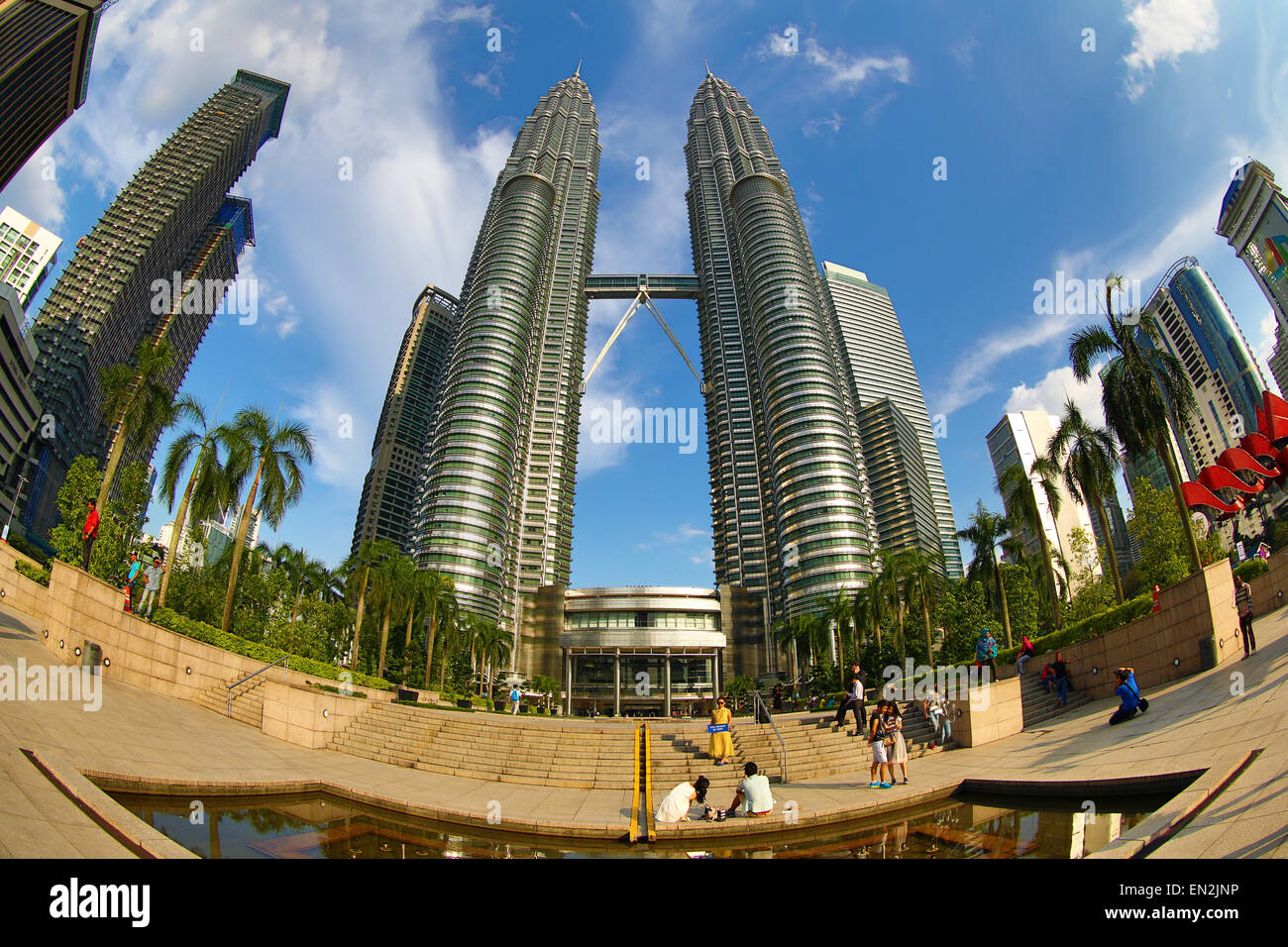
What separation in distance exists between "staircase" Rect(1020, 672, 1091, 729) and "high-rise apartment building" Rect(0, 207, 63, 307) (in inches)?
8788

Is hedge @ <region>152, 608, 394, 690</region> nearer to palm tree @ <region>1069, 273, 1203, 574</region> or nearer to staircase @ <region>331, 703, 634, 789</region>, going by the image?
staircase @ <region>331, 703, 634, 789</region>

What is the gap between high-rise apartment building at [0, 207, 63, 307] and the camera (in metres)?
149

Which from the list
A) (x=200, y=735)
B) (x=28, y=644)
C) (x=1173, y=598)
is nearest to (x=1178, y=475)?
(x=1173, y=598)

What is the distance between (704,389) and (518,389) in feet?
193

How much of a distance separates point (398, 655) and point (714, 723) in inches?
2114

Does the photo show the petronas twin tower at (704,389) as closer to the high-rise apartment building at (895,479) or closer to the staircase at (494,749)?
the high-rise apartment building at (895,479)

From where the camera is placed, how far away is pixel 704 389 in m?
160

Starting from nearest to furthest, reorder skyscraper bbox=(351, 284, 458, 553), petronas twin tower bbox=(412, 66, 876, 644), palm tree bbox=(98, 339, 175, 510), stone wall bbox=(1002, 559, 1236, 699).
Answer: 1. stone wall bbox=(1002, 559, 1236, 699)
2. palm tree bbox=(98, 339, 175, 510)
3. petronas twin tower bbox=(412, 66, 876, 644)
4. skyscraper bbox=(351, 284, 458, 553)

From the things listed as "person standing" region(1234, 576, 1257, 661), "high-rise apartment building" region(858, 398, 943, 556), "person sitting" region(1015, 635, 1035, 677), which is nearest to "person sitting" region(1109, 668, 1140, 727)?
"person standing" region(1234, 576, 1257, 661)

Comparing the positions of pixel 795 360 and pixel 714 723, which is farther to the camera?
pixel 795 360

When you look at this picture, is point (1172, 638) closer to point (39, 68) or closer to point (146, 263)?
point (39, 68)
